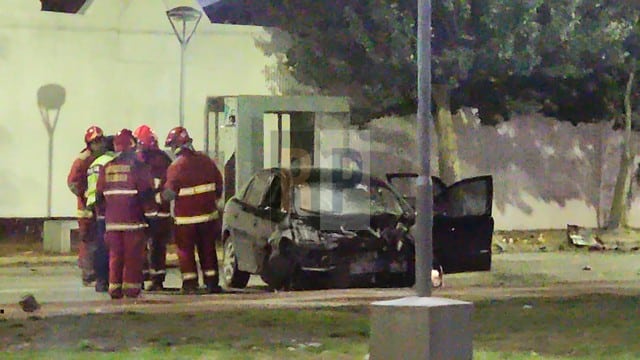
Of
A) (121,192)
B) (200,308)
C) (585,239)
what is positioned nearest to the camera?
(200,308)

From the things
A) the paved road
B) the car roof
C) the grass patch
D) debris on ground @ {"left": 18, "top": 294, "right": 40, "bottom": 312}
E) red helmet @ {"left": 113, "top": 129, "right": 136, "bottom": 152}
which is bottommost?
the grass patch

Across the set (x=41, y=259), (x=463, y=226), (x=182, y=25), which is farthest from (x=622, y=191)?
(x=41, y=259)

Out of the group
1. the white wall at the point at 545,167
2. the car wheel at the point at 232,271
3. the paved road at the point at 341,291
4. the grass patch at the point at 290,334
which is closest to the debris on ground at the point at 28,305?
the paved road at the point at 341,291

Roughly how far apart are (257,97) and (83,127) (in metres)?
3.40

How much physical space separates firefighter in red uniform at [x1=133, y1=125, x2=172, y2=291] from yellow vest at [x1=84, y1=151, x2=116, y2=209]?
1.34 ft

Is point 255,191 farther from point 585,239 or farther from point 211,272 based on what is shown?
point 585,239

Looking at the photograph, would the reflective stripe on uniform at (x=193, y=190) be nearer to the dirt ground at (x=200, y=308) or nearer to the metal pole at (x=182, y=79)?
the dirt ground at (x=200, y=308)

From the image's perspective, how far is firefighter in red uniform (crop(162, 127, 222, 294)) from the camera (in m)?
13.5

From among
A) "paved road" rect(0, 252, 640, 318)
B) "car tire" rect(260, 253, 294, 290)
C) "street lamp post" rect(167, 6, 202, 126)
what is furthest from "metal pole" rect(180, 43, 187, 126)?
"car tire" rect(260, 253, 294, 290)

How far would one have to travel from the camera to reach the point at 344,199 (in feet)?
47.5

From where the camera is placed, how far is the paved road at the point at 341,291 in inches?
509

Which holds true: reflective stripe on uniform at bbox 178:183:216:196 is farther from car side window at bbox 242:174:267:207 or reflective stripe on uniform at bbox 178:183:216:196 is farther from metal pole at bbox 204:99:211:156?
metal pole at bbox 204:99:211:156

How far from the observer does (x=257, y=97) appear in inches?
891

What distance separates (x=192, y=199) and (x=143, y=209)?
63 centimetres
